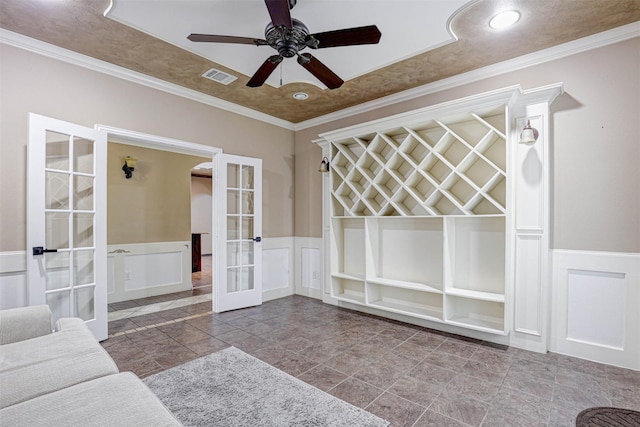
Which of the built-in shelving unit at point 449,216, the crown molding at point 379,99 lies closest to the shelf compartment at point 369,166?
the built-in shelving unit at point 449,216

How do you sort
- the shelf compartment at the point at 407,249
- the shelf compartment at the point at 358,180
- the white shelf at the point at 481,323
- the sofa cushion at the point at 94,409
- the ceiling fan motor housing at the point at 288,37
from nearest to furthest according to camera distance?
the sofa cushion at the point at 94,409 < the ceiling fan motor housing at the point at 288,37 < the white shelf at the point at 481,323 < the shelf compartment at the point at 407,249 < the shelf compartment at the point at 358,180

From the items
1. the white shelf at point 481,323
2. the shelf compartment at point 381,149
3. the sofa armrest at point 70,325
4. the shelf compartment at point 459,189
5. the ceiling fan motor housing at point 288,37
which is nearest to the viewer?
the sofa armrest at point 70,325

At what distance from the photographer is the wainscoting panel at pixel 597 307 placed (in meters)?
2.53

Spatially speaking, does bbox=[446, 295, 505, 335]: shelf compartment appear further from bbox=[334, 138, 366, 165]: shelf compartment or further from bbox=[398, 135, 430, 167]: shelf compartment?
bbox=[334, 138, 366, 165]: shelf compartment

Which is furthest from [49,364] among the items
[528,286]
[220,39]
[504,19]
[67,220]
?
[504,19]

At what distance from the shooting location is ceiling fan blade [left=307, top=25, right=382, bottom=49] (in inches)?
81.7

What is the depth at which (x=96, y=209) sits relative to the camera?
3.10 meters

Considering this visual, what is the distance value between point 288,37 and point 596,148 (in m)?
2.76

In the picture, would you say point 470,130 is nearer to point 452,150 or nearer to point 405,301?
point 452,150

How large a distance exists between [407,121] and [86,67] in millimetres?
3363

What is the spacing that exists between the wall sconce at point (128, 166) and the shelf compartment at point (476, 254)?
15.3 feet

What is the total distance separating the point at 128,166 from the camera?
489cm

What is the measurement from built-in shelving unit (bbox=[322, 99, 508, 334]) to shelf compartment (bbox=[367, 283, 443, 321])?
0.01 metres

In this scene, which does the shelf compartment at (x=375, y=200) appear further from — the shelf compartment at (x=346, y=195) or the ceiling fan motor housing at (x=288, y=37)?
the ceiling fan motor housing at (x=288, y=37)
